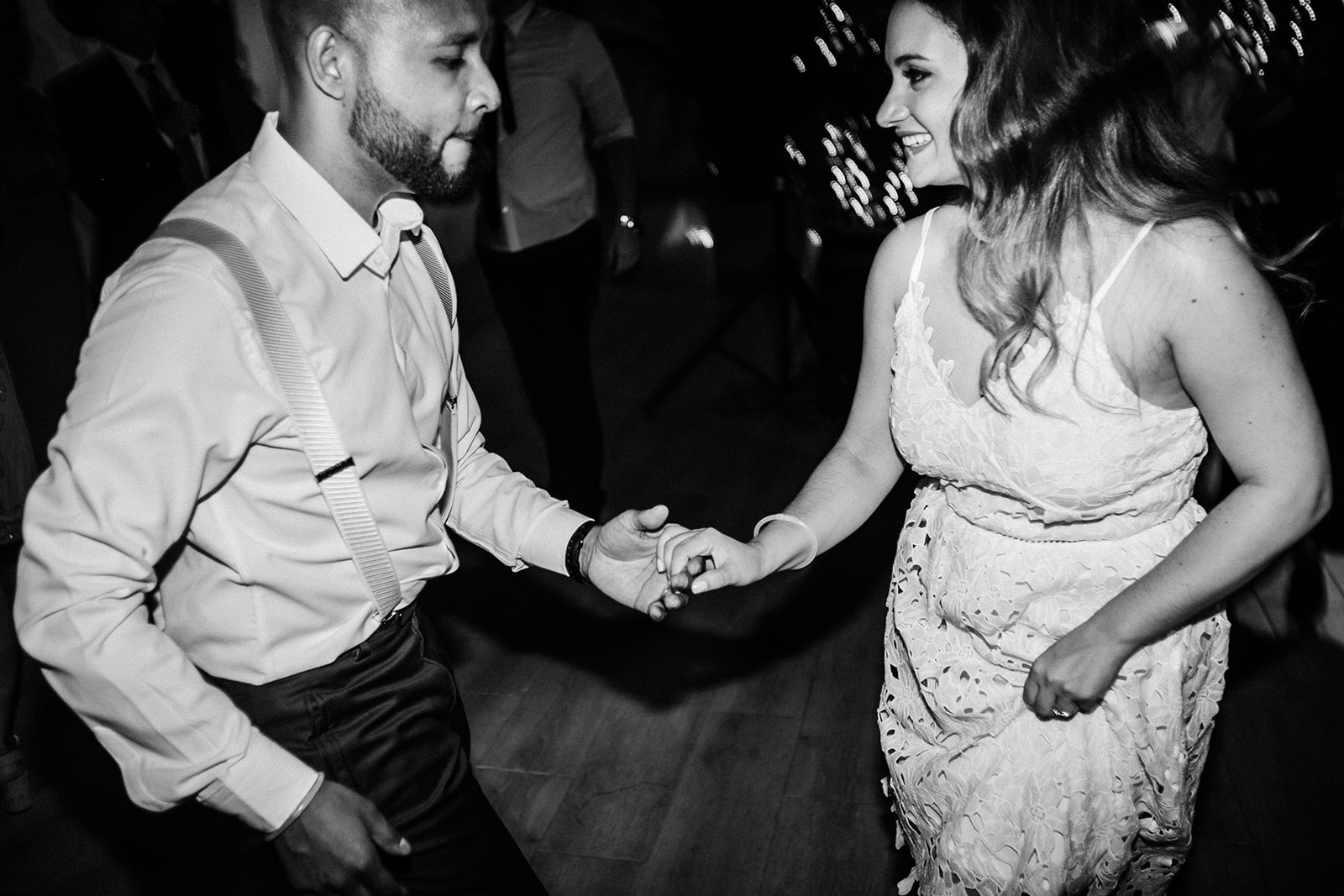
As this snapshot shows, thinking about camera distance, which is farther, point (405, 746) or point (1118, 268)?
point (405, 746)

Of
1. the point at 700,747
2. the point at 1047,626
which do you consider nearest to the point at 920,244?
the point at 1047,626

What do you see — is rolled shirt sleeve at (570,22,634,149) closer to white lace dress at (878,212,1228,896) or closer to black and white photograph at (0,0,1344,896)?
black and white photograph at (0,0,1344,896)

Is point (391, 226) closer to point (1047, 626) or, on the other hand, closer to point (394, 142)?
point (394, 142)

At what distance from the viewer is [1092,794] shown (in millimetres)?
1459

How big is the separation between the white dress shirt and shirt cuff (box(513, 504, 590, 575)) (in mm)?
242

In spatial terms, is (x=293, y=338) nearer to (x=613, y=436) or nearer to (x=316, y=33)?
(x=316, y=33)

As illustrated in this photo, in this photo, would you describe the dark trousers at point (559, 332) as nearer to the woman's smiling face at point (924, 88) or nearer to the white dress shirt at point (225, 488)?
the white dress shirt at point (225, 488)

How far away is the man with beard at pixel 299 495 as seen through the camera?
1.11m

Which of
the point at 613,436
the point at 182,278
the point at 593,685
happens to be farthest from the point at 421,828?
the point at 613,436

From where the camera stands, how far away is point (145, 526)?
3.66 ft

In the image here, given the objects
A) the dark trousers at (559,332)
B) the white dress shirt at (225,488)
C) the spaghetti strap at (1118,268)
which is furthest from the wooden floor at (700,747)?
the spaghetti strap at (1118,268)

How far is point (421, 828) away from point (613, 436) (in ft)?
10.6

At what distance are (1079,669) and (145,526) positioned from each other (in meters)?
1.14

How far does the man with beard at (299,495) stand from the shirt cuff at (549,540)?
12 cm
